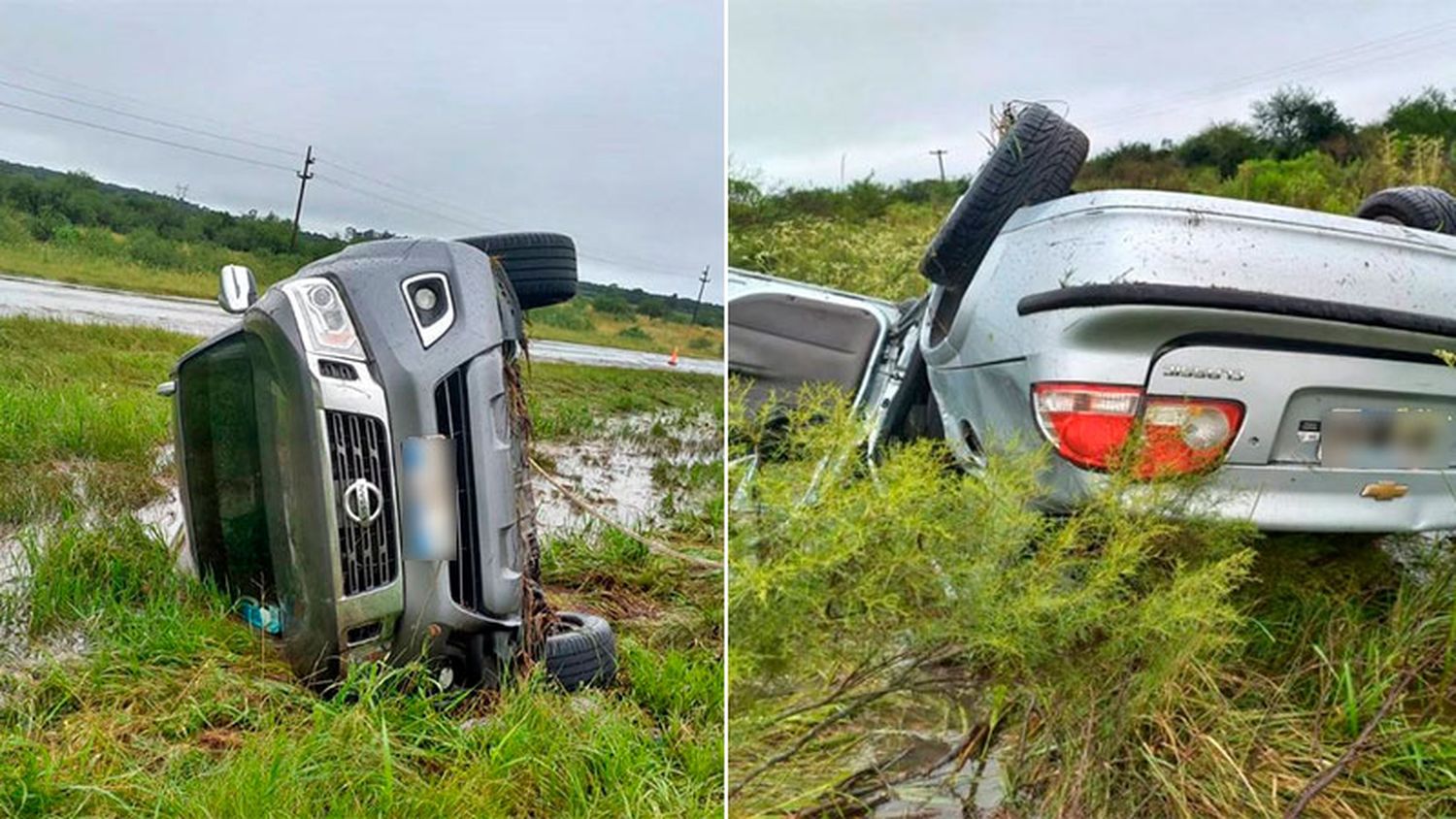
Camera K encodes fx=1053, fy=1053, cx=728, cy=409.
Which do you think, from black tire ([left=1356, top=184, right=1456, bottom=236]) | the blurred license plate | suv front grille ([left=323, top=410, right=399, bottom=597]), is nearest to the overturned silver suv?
suv front grille ([left=323, top=410, right=399, bottom=597])

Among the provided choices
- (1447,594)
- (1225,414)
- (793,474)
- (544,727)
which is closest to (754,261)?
(793,474)

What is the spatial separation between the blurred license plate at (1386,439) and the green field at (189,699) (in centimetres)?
80

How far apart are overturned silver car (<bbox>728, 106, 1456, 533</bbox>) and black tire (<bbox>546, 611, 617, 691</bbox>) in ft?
2.74

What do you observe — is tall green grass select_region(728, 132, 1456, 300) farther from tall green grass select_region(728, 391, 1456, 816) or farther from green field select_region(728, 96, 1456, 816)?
tall green grass select_region(728, 391, 1456, 816)

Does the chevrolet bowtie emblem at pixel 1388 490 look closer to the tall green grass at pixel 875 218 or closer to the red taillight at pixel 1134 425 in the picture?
the red taillight at pixel 1134 425

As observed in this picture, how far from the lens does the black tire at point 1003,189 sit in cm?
106

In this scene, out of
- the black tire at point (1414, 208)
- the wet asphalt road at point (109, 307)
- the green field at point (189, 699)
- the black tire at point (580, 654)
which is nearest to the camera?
the black tire at point (1414, 208)

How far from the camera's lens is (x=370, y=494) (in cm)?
133

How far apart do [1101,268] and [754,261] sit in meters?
0.34

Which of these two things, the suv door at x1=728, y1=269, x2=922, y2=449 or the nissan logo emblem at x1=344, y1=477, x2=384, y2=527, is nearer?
the suv door at x1=728, y1=269, x2=922, y2=449

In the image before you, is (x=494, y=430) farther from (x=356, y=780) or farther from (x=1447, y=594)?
(x=1447, y=594)

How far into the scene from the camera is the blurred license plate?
1.00 m

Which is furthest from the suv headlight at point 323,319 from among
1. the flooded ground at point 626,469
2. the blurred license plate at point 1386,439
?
the blurred license plate at point 1386,439

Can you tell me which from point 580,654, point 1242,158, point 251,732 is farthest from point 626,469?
point 1242,158
